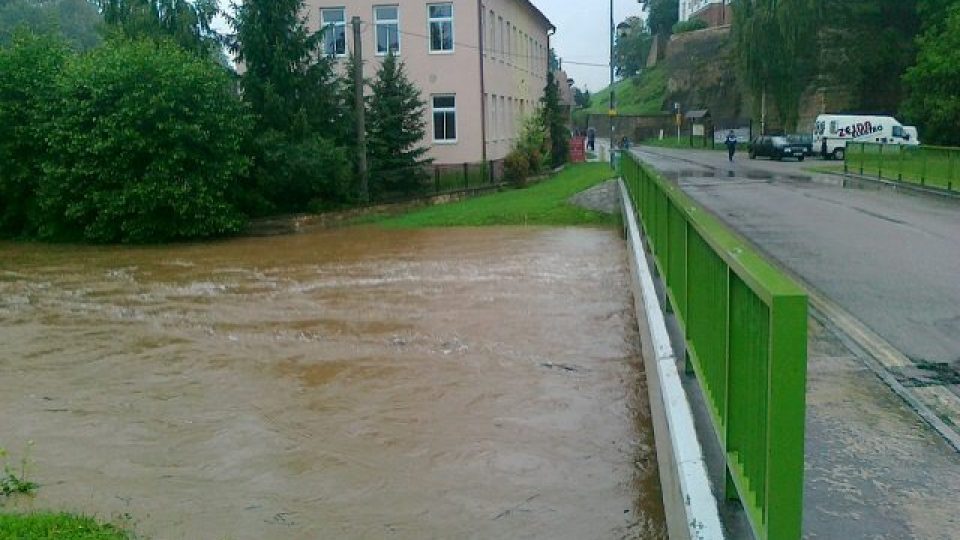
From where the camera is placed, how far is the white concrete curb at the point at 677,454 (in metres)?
3.84

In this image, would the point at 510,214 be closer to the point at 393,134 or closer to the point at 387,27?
the point at 393,134

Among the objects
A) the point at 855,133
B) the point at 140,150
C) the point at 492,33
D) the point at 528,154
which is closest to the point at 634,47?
the point at 855,133

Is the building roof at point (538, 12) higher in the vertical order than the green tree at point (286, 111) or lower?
higher

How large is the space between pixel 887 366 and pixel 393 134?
22.6 m

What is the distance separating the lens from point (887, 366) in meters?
7.72

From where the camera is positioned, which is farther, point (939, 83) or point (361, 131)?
point (939, 83)

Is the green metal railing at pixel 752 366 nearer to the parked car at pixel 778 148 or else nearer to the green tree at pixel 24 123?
the green tree at pixel 24 123

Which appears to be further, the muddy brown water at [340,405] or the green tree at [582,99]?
the green tree at [582,99]

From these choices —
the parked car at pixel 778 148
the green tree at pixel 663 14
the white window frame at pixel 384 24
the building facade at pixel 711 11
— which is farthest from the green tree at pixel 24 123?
the green tree at pixel 663 14

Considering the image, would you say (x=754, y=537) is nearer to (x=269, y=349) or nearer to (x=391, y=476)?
(x=391, y=476)

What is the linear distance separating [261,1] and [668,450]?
75.5ft

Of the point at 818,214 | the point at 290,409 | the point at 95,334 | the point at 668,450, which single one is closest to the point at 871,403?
the point at 668,450

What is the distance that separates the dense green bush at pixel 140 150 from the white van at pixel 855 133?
3713cm

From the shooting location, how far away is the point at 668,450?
5.33 metres
